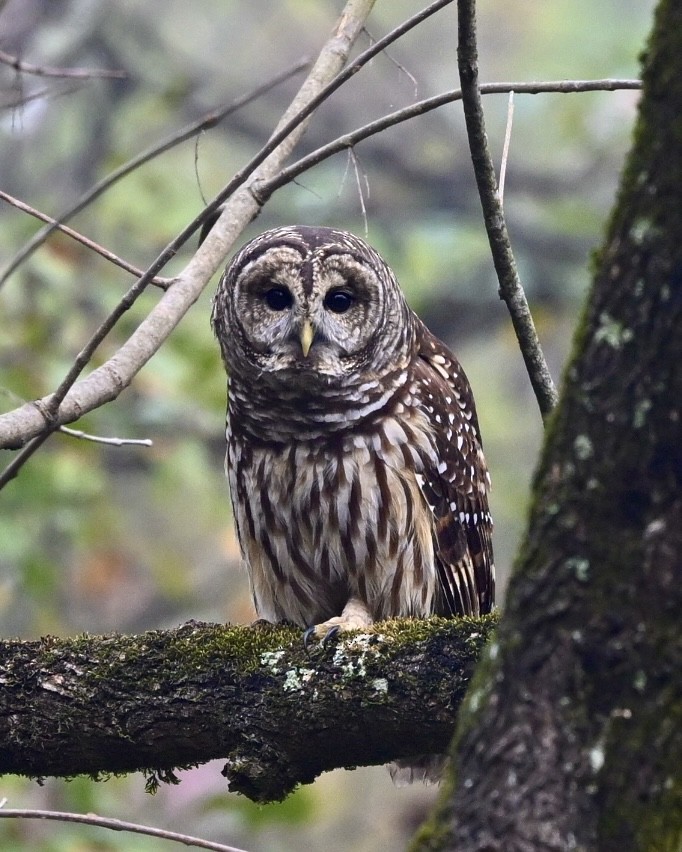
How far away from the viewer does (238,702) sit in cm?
325

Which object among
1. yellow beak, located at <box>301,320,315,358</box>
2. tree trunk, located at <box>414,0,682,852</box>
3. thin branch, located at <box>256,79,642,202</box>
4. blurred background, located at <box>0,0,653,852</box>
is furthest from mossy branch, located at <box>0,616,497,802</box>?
blurred background, located at <box>0,0,653,852</box>

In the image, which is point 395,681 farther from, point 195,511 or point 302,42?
point 302,42

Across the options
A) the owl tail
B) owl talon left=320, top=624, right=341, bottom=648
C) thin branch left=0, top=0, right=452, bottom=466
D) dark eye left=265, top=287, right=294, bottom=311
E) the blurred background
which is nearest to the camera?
thin branch left=0, top=0, right=452, bottom=466

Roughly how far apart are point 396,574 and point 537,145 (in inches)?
452

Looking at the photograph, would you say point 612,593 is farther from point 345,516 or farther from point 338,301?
point 338,301

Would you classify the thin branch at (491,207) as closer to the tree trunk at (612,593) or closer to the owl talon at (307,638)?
the owl talon at (307,638)

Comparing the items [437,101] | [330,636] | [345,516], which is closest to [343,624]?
[345,516]

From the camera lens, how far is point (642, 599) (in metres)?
1.67

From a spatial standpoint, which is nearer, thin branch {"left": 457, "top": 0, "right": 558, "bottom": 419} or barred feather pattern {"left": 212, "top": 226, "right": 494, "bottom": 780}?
thin branch {"left": 457, "top": 0, "right": 558, "bottom": 419}

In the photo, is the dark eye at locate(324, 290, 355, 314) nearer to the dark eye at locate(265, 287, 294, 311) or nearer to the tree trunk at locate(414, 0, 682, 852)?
the dark eye at locate(265, 287, 294, 311)

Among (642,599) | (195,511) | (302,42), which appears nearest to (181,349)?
(195,511)

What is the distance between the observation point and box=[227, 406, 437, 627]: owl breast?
4.20 metres

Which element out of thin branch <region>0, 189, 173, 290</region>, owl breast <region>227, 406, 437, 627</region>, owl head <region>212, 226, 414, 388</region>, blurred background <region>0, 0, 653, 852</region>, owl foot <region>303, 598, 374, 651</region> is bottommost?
owl foot <region>303, 598, 374, 651</region>

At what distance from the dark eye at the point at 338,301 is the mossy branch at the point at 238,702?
4.45 feet
